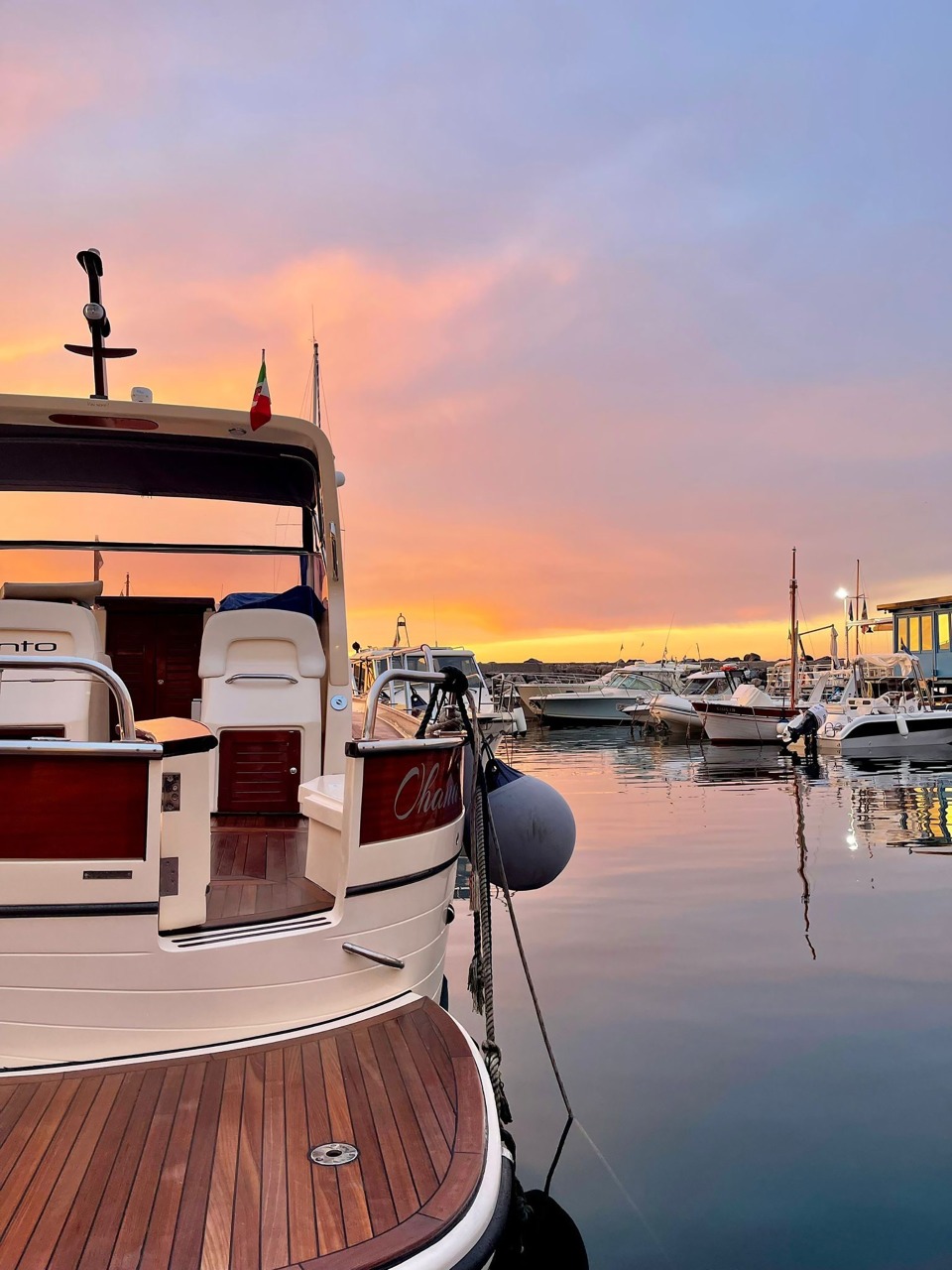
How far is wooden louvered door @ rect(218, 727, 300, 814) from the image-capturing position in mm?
5793

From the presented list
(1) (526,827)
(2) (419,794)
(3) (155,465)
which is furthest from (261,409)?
(1) (526,827)

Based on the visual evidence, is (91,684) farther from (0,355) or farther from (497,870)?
(0,355)

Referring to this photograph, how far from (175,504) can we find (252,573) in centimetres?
76

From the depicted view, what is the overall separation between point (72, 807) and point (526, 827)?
283 cm

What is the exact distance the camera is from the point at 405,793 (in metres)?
3.94

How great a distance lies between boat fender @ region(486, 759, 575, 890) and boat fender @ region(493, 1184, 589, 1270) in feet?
5.57

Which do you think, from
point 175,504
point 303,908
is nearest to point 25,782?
point 303,908

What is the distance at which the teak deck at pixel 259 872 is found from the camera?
12.6ft

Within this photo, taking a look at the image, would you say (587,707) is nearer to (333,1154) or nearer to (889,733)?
(889,733)

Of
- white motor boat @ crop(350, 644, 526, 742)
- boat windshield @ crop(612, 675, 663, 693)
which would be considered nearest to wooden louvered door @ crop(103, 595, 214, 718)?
white motor boat @ crop(350, 644, 526, 742)

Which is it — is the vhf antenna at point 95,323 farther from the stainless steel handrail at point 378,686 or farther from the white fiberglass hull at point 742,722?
the white fiberglass hull at point 742,722

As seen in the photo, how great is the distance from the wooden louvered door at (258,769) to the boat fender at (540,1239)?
2.75 m

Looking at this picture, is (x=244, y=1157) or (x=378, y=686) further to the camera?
(x=378, y=686)

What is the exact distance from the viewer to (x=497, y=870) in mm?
5492
